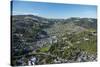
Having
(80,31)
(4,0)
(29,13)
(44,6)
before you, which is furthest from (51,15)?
(4,0)

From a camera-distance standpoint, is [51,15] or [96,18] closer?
[51,15]

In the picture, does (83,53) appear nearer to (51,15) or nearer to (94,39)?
(94,39)

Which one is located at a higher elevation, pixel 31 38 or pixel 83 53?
pixel 31 38

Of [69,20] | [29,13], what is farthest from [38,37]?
[69,20]

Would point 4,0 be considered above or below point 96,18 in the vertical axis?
above

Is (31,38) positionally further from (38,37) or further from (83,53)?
(83,53)

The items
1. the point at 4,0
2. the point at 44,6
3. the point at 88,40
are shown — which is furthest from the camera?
the point at 88,40

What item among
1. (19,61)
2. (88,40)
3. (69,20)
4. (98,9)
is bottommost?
(19,61)

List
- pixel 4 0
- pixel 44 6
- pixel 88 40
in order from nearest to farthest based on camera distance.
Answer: pixel 4 0 → pixel 44 6 → pixel 88 40

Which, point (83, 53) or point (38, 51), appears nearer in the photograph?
point (38, 51)
